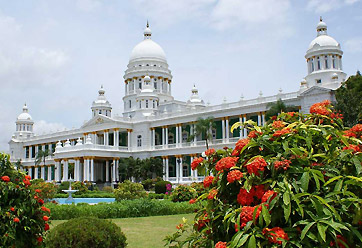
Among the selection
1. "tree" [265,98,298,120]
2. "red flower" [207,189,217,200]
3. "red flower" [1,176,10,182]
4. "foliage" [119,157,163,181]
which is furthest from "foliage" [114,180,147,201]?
"foliage" [119,157,163,181]

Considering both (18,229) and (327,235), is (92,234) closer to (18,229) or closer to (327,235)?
(18,229)

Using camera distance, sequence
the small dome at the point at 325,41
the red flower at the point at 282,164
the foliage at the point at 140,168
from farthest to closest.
A: the foliage at the point at 140,168
the small dome at the point at 325,41
the red flower at the point at 282,164

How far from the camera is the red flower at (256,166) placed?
3.69m

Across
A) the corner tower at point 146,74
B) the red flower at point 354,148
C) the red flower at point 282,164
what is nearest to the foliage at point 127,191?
the red flower at point 354,148

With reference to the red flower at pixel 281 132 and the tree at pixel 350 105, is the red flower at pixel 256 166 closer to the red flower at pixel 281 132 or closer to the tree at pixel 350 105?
the red flower at pixel 281 132

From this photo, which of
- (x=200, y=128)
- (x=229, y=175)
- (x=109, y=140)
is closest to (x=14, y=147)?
(x=109, y=140)

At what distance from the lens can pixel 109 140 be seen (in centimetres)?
5934

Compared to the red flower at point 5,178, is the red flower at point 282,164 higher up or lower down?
higher up

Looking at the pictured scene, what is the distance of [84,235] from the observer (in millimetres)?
7082

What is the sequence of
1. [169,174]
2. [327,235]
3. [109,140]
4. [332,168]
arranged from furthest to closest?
[109,140]
[169,174]
[332,168]
[327,235]

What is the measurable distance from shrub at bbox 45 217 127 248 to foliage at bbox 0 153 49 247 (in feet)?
0.87

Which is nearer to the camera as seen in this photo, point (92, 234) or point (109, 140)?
point (92, 234)

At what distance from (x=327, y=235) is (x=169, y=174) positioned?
50.5 m

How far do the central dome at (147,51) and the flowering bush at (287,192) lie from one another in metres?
60.5
